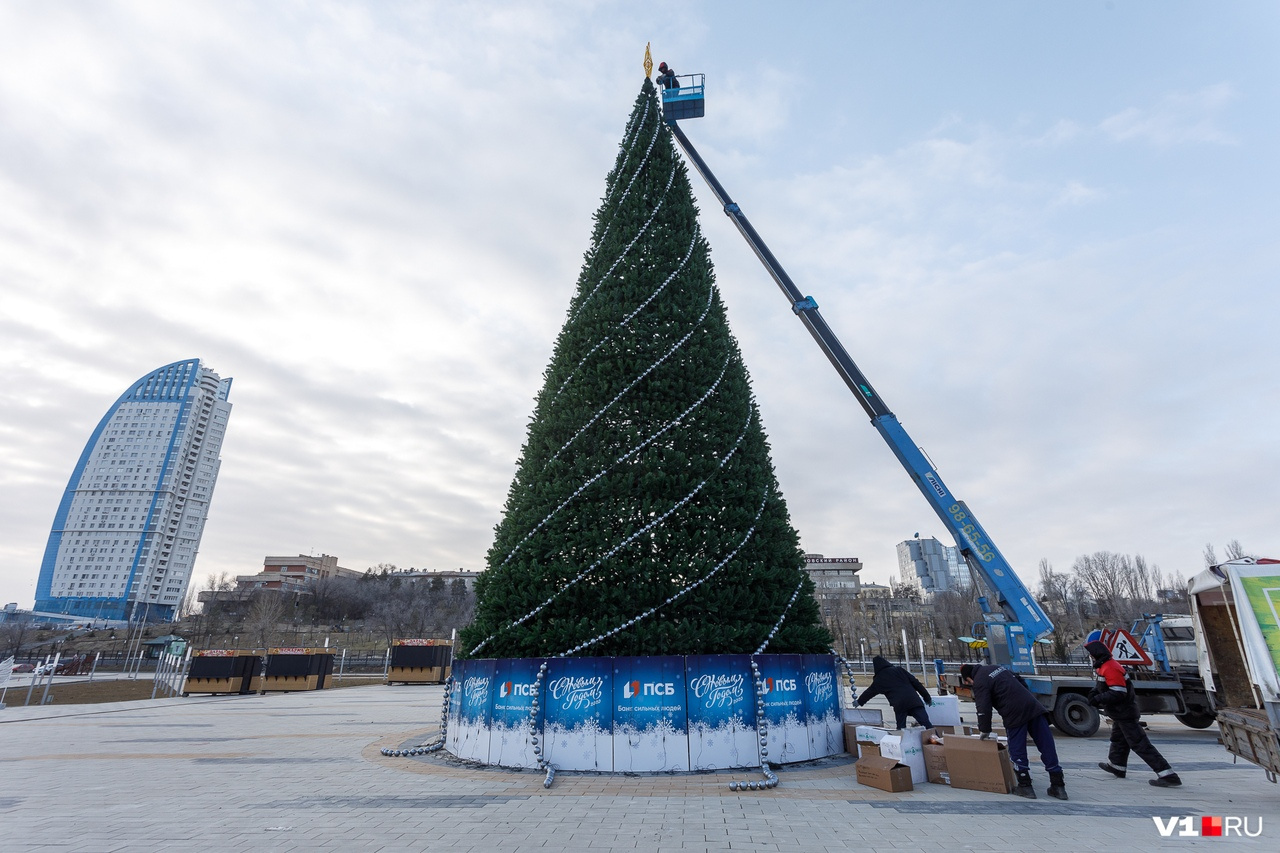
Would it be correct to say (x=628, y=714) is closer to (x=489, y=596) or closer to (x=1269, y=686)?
(x=489, y=596)

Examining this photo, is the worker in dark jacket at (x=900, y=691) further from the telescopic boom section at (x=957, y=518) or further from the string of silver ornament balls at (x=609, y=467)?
the telescopic boom section at (x=957, y=518)

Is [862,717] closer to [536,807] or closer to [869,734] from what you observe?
[869,734]

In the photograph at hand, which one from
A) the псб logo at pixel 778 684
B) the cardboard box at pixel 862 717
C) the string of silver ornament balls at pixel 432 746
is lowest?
the string of silver ornament balls at pixel 432 746

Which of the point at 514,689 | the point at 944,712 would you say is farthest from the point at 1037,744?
the point at 514,689

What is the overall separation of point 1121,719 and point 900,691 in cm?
267

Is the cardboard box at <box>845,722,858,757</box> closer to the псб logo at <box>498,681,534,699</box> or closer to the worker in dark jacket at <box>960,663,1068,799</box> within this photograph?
the worker in dark jacket at <box>960,663,1068,799</box>

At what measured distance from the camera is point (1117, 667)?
7.72 m

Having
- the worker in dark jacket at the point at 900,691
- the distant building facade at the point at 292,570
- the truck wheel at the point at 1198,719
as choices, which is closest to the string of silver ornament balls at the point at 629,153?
the worker in dark jacket at the point at 900,691

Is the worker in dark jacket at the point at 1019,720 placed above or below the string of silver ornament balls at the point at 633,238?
below

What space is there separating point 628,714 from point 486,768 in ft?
7.83

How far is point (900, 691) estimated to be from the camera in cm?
866

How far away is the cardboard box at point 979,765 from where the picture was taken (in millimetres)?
7066

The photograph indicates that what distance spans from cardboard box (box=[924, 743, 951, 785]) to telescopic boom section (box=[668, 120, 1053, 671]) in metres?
6.95

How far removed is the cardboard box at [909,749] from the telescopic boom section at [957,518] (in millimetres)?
6889
